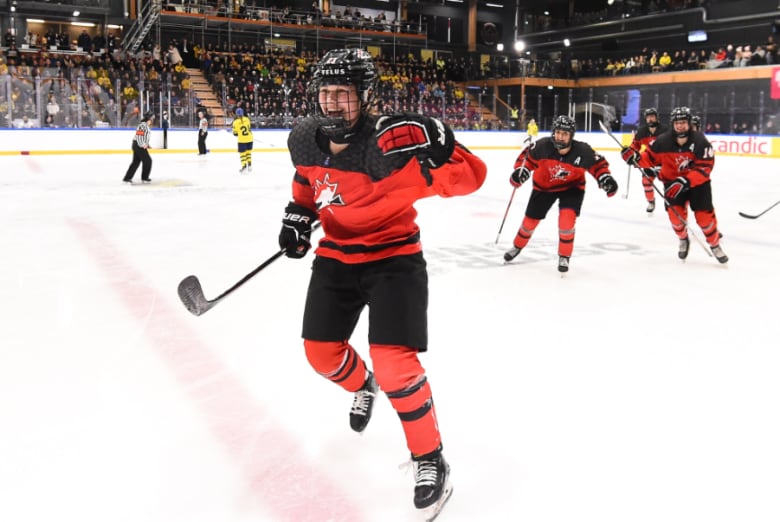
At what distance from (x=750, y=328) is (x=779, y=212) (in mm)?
5102

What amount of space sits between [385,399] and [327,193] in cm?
94

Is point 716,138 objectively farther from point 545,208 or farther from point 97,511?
point 97,511

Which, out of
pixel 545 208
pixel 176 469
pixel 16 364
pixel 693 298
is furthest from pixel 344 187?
pixel 545 208

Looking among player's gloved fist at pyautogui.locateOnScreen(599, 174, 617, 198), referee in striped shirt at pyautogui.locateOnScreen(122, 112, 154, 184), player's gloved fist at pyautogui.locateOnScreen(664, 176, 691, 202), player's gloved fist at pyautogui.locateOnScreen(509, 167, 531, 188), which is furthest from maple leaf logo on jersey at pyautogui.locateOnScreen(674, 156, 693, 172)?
referee in striped shirt at pyautogui.locateOnScreen(122, 112, 154, 184)

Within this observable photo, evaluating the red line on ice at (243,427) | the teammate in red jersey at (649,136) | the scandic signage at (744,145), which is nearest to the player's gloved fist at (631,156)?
the teammate in red jersey at (649,136)

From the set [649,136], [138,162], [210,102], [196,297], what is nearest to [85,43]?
[210,102]

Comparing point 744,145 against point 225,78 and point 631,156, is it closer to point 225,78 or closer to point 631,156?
point 225,78

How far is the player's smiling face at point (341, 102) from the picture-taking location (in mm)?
1842

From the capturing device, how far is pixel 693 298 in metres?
4.10

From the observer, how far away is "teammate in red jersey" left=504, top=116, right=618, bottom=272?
4.64m

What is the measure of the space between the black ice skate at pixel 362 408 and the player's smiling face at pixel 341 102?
845mm

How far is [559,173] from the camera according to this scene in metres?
4.80

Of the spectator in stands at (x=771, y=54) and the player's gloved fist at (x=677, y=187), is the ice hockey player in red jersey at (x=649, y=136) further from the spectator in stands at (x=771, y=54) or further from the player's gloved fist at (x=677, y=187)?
the spectator in stands at (x=771, y=54)

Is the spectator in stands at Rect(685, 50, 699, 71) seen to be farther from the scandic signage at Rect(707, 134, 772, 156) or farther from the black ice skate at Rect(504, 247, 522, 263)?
the black ice skate at Rect(504, 247, 522, 263)
